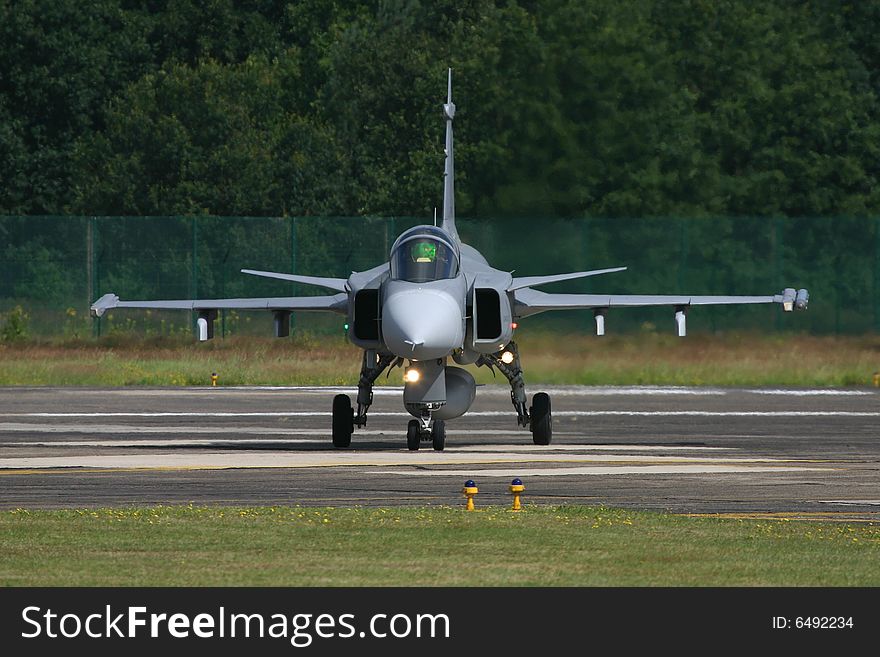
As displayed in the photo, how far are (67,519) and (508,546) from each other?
4260 millimetres

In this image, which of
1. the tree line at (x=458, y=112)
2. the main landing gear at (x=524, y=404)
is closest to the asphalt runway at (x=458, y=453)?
the main landing gear at (x=524, y=404)

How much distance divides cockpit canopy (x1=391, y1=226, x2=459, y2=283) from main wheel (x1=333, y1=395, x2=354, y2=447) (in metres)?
2.28

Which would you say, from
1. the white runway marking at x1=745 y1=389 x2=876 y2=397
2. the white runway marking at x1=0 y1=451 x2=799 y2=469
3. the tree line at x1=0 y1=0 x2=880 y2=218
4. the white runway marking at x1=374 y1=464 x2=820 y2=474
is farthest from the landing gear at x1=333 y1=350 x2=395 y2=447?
the tree line at x1=0 y1=0 x2=880 y2=218

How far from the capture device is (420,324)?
23.7 m

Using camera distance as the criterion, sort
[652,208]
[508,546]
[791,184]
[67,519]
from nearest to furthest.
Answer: [508,546] < [67,519] < [652,208] < [791,184]

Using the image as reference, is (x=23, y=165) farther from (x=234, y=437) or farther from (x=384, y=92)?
(x=234, y=437)

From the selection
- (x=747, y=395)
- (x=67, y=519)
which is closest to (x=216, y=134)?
(x=747, y=395)

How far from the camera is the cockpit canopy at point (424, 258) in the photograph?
24.8 meters

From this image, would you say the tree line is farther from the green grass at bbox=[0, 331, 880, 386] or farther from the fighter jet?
the fighter jet

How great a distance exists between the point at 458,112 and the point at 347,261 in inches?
551

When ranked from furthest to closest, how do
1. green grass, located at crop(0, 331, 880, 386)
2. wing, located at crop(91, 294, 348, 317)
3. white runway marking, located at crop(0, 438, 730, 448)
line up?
1. green grass, located at crop(0, 331, 880, 386)
2. wing, located at crop(91, 294, 348, 317)
3. white runway marking, located at crop(0, 438, 730, 448)

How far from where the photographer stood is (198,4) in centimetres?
7481

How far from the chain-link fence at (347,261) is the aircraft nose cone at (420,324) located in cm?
2381

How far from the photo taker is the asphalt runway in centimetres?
1859
